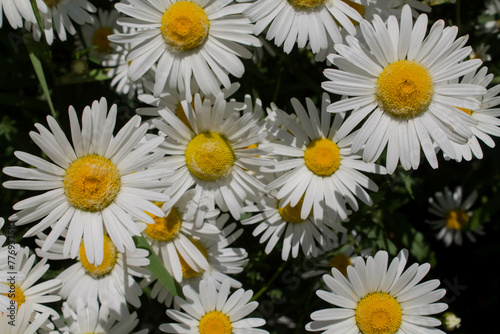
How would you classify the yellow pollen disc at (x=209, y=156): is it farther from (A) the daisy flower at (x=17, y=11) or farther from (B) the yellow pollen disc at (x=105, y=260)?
(A) the daisy flower at (x=17, y=11)

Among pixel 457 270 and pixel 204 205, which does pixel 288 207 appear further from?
pixel 457 270

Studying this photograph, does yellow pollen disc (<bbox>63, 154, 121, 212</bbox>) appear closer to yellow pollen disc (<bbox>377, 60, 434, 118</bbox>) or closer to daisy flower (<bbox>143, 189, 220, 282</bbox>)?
daisy flower (<bbox>143, 189, 220, 282</bbox>)

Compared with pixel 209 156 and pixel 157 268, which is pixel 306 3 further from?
pixel 157 268

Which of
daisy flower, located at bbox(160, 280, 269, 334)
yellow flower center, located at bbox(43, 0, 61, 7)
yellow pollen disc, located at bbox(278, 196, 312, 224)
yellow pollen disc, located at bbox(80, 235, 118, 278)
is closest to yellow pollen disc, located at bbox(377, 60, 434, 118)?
yellow pollen disc, located at bbox(278, 196, 312, 224)

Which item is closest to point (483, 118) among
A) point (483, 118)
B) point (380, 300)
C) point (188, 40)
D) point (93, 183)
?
point (483, 118)

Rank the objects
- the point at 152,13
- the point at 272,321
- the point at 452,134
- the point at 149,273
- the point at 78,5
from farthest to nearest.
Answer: the point at 272,321 < the point at 78,5 < the point at 149,273 < the point at 152,13 < the point at 452,134

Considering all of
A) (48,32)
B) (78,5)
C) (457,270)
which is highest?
(78,5)

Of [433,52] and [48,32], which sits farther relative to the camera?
[48,32]

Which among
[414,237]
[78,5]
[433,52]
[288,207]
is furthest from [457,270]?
[78,5]
